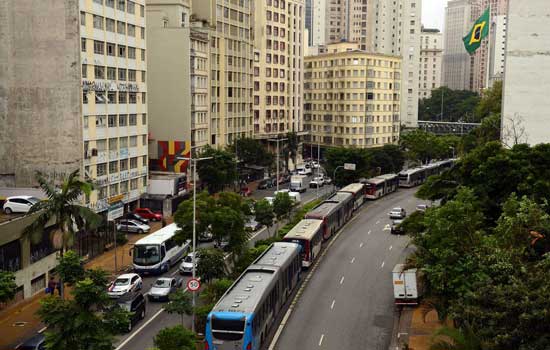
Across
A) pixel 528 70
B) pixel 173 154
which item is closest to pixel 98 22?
pixel 173 154

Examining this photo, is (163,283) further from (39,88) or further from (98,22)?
(98,22)

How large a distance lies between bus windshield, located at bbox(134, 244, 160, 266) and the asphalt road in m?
11.0

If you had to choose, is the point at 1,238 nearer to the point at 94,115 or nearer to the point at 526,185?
the point at 94,115

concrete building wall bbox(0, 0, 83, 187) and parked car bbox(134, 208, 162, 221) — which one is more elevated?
concrete building wall bbox(0, 0, 83, 187)

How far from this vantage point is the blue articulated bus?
2825cm

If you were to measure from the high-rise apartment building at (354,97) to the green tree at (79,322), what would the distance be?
98.3 m

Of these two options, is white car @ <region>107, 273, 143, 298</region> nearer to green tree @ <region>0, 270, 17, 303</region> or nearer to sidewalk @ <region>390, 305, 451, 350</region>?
green tree @ <region>0, 270, 17, 303</region>

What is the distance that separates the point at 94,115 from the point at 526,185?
122 feet

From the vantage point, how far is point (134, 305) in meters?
35.8

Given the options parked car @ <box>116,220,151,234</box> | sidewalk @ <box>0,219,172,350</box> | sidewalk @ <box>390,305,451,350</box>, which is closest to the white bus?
sidewalk @ <box>0,219,172,350</box>

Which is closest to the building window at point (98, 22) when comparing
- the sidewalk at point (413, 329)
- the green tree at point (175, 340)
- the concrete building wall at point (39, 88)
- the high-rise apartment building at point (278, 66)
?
the concrete building wall at point (39, 88)

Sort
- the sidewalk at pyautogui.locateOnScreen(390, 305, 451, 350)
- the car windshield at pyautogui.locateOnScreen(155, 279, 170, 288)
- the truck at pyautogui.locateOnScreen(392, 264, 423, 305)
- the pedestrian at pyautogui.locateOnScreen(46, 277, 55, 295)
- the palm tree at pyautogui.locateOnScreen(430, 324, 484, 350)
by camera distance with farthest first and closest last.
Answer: the pedestrian at pyautogui.locateOnScreen(46, 277, 55, 295) → the car windshield at pyautogui.locateOnScreen(155, 279, 170, 288) → the truck at pyautogui.locateOnScreen(392, 264, 423, 305) → the sidewalk at pyautogui.locateOnScreen(390, 305, 451, 350) → the palm tree at pyautogui.locateOnScreen(430, 324, 484, 350)

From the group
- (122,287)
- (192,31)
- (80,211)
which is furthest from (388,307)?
(192,31)

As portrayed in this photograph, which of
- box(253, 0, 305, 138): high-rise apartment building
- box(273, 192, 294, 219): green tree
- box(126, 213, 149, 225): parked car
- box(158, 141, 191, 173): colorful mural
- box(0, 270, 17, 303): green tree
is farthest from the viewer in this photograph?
box(253, 0, 305, 138): high-rise apartment building
